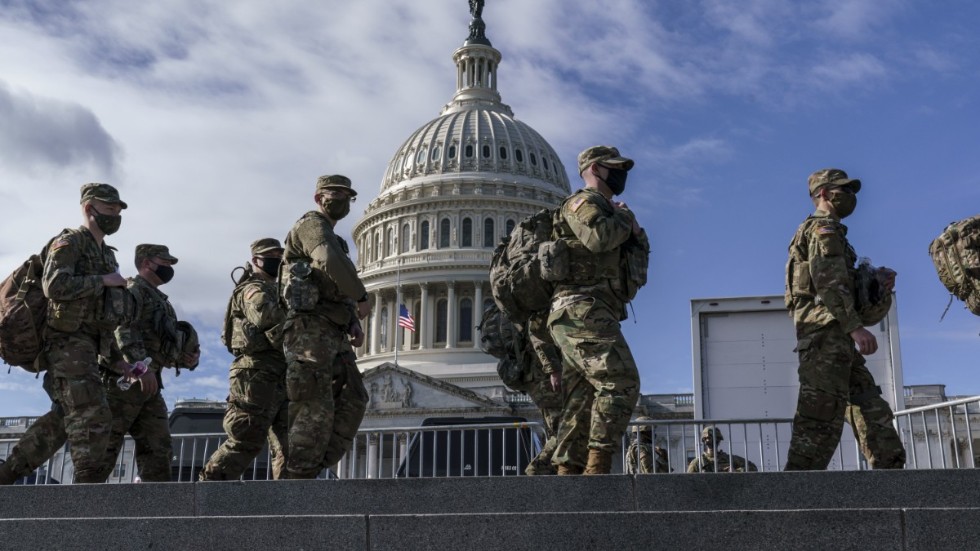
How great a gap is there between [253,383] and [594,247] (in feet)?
9.93

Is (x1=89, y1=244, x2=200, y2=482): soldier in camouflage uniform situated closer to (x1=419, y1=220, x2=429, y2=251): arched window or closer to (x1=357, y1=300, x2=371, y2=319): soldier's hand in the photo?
(x1=357, y1=300, x2=371, y2=319): soldier's hand

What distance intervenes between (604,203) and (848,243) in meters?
1.77

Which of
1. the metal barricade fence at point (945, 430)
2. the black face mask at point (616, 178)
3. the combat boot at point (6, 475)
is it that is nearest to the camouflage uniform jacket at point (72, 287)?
the combat boot at point (6, 475)

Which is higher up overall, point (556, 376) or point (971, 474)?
point (556, 376)

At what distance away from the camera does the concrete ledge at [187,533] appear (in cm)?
469

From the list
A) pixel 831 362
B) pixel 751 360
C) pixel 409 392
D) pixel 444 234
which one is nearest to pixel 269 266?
pixel 831 362

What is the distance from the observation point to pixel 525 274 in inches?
274

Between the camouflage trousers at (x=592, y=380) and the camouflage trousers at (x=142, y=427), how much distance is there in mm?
3094

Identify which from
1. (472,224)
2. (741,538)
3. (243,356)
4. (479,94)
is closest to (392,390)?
(472,224)

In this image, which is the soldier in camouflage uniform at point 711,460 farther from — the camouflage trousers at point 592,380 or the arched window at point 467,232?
the arched window at point 467,232

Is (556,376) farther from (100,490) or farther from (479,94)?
(479,94)

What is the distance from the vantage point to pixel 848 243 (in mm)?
6996

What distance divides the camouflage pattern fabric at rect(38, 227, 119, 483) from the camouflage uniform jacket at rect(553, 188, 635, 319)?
9.85 ft

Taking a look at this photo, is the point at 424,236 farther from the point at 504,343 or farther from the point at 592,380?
the point at 592,380
